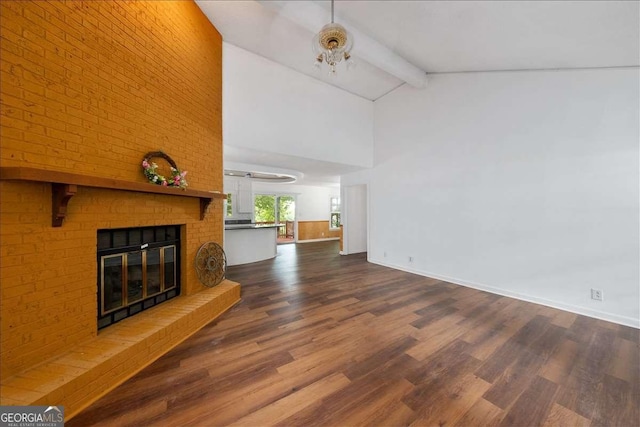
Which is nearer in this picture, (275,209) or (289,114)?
(289,114)

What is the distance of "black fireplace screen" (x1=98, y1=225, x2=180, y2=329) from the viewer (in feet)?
7.04

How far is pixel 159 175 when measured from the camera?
248cm

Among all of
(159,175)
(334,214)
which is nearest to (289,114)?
(159,175)

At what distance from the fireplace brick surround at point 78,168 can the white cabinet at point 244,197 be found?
16.4 feet

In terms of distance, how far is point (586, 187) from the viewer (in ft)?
9.78

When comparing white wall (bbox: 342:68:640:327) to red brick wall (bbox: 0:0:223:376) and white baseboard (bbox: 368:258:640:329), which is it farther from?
red brick wall (bbox: 0:0:223:376)

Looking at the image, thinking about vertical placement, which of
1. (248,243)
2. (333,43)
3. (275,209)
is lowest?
(248,243)

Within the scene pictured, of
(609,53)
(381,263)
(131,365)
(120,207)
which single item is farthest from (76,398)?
(609,53)

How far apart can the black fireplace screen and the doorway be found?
6225 mm

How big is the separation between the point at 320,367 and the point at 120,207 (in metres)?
2.30

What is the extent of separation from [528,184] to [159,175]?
4.88 meters

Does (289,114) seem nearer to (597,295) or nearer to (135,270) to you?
(135,270)

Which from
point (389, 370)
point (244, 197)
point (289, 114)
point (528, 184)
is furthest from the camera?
point (244, 197)


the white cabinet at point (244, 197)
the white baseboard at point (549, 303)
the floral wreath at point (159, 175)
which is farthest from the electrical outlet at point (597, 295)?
the white cabinet at point (244, 197)
